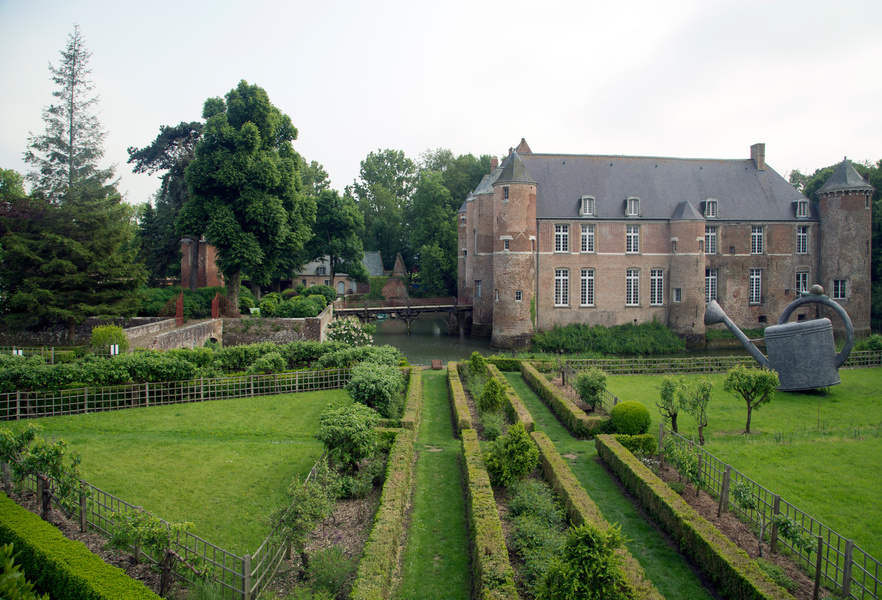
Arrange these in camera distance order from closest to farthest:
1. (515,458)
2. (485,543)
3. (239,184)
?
1. (485,543)
2. (515,458)
3. (239,184)

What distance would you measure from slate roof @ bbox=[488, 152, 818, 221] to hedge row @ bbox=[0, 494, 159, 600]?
103 feet

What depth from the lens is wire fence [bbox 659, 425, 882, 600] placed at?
6.91 meters

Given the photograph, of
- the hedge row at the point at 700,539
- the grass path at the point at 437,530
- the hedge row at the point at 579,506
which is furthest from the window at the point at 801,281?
the grass path at the point at 437,530

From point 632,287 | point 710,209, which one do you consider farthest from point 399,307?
point 710,209

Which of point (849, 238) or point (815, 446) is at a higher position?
point (849, 238)

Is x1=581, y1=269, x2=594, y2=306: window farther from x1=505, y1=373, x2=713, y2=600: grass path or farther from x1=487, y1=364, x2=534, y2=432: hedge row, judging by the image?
x1=505, y1=373, x2=713, y2=600: grass path

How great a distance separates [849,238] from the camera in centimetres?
3628

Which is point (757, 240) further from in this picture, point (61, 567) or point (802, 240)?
point (61, 567)

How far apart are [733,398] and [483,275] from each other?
71.9 ft

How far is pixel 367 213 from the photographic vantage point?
219 feet

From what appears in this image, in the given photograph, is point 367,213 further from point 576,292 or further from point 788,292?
point 788,292

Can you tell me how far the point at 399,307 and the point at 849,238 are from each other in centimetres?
3024

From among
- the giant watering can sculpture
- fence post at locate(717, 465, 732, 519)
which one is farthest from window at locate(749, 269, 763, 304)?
fence post at locate(717, 465, 732, 519)

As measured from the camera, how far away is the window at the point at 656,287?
121 feet
